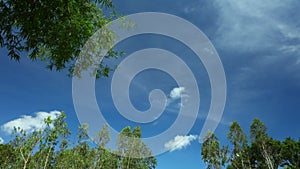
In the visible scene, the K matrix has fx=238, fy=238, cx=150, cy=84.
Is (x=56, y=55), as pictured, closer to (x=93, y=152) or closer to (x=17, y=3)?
(x=17, y=3)

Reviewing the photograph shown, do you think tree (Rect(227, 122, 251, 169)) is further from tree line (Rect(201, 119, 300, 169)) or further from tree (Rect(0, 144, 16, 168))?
tree (Rect(0, 144, 16, 168))

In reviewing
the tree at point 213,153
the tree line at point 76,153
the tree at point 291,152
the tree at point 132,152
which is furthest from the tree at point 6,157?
the tree at point 291,152

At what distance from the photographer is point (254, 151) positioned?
3284cm

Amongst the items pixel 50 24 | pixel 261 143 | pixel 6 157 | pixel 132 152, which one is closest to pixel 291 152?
pixel 261 143

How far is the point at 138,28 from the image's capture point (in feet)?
21.1

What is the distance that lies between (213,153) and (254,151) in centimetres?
570

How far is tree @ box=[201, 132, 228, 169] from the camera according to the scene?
114ft

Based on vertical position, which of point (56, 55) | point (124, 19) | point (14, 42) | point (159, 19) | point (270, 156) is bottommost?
point (14, 42)

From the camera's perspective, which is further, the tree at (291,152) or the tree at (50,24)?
the tree at (291,152)

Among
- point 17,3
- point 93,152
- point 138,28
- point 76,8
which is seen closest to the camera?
point 17,3

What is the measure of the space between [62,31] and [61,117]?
78.1 feet

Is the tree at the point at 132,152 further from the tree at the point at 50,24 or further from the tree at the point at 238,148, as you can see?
the tree at the point at 50,24

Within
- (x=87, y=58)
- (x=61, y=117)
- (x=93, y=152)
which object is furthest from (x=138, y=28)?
(x=93, y=152)

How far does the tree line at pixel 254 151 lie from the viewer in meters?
30.6
